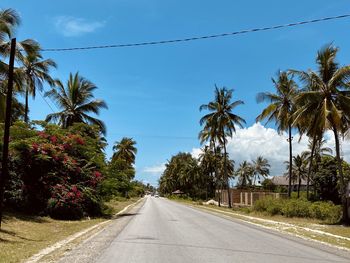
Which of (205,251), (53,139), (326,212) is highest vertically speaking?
(53,139)

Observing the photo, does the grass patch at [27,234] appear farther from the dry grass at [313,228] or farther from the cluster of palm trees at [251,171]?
the cluster of palm trees at [251,171]

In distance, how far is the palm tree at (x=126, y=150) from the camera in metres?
88.6

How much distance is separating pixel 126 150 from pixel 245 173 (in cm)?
4666

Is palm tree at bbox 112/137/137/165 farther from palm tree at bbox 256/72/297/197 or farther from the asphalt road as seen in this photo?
the asphalt road

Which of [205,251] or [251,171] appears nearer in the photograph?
[205,251]

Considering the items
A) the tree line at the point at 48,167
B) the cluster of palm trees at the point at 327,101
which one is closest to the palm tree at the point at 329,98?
the cluster of palm trees at the point at 327,101

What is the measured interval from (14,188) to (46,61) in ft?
62.3

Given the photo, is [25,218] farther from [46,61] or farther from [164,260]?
[46,61]

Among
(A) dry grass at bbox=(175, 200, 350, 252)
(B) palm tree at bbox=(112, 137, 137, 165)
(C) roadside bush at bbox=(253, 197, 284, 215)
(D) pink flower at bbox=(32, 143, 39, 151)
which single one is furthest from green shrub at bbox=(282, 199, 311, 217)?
(B) palm tree at bbox=(112, 137, 137, 165)

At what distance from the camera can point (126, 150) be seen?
293 ft

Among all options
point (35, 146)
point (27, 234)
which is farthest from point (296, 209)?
point (27, 234)

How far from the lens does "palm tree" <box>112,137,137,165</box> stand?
291ft

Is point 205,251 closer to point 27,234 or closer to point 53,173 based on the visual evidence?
point 27,234

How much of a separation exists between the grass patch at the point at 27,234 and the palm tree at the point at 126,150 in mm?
62776
